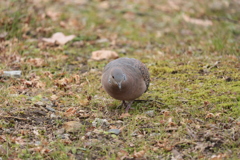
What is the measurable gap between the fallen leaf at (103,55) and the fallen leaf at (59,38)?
2.78 ft

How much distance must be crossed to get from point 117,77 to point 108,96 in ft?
3.13

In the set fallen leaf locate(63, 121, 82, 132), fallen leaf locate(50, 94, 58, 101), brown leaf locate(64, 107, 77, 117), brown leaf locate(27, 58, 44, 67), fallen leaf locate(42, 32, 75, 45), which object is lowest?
fallen leaf locate(42, 32, 75, 45)

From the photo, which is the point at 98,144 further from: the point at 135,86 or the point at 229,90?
the point at 229,90

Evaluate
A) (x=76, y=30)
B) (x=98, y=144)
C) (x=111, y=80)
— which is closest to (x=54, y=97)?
(x=111, y=80)

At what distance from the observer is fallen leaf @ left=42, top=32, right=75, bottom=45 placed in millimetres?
7875

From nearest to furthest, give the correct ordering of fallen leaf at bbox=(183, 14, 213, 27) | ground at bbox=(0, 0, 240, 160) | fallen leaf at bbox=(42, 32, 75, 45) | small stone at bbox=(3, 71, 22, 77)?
ground at bbox=(0, 0, 240, 160) → small stone at bbox=(3, 71, 22, 77) → fallen leaf at bbox=(42, 32, 75, 45) → fallen leaf at bbox=(183, 14, 213, 27)

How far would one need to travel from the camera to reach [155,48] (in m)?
8.20

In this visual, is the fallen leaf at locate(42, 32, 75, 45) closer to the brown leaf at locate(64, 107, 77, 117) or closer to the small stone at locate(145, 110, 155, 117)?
the brown leaf at locate(64, 107, 77, 117)

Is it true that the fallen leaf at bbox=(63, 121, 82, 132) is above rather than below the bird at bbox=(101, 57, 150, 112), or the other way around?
below

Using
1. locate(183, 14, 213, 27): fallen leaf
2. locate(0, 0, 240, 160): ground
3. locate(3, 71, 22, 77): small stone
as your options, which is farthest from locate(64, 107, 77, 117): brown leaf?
locate(183, 14, 213, 27): fallen leaf

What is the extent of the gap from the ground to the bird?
0.87 ft

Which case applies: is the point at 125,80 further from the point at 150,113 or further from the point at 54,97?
the point at 54,97

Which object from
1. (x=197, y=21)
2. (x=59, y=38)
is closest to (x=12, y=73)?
(x=59, y=38)

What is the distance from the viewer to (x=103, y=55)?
741cm
